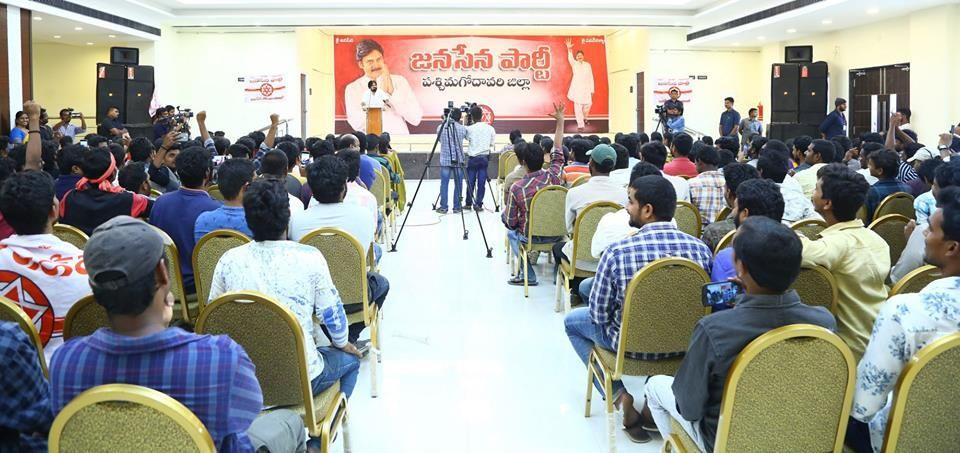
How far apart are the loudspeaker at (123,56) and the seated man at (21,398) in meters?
13.7

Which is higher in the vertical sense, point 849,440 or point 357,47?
point 357,47

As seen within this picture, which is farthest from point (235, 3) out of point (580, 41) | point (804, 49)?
point (804, 49)

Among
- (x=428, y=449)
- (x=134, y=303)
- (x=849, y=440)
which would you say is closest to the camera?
(x=134, y=303)

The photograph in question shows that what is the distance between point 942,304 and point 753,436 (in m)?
0.57

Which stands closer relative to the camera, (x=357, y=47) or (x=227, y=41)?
(x=227, y=41)

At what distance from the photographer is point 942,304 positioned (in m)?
2.02

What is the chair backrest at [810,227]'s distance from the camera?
12.3 ft

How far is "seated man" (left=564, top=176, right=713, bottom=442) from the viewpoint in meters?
3.06

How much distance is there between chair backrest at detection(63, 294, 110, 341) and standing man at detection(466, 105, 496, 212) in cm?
765

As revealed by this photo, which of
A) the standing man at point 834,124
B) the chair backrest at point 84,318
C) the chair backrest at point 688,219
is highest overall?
the standing man at point 834,124

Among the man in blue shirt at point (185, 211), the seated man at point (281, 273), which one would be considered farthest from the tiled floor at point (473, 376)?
the man in blue shirt at point (185, 211)

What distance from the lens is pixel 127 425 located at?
1.57 m

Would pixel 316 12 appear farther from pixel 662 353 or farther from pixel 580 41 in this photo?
pixel 662 353

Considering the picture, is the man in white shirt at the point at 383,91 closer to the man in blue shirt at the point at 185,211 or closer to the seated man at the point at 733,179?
the man in blue shirt at the point at 185,211
